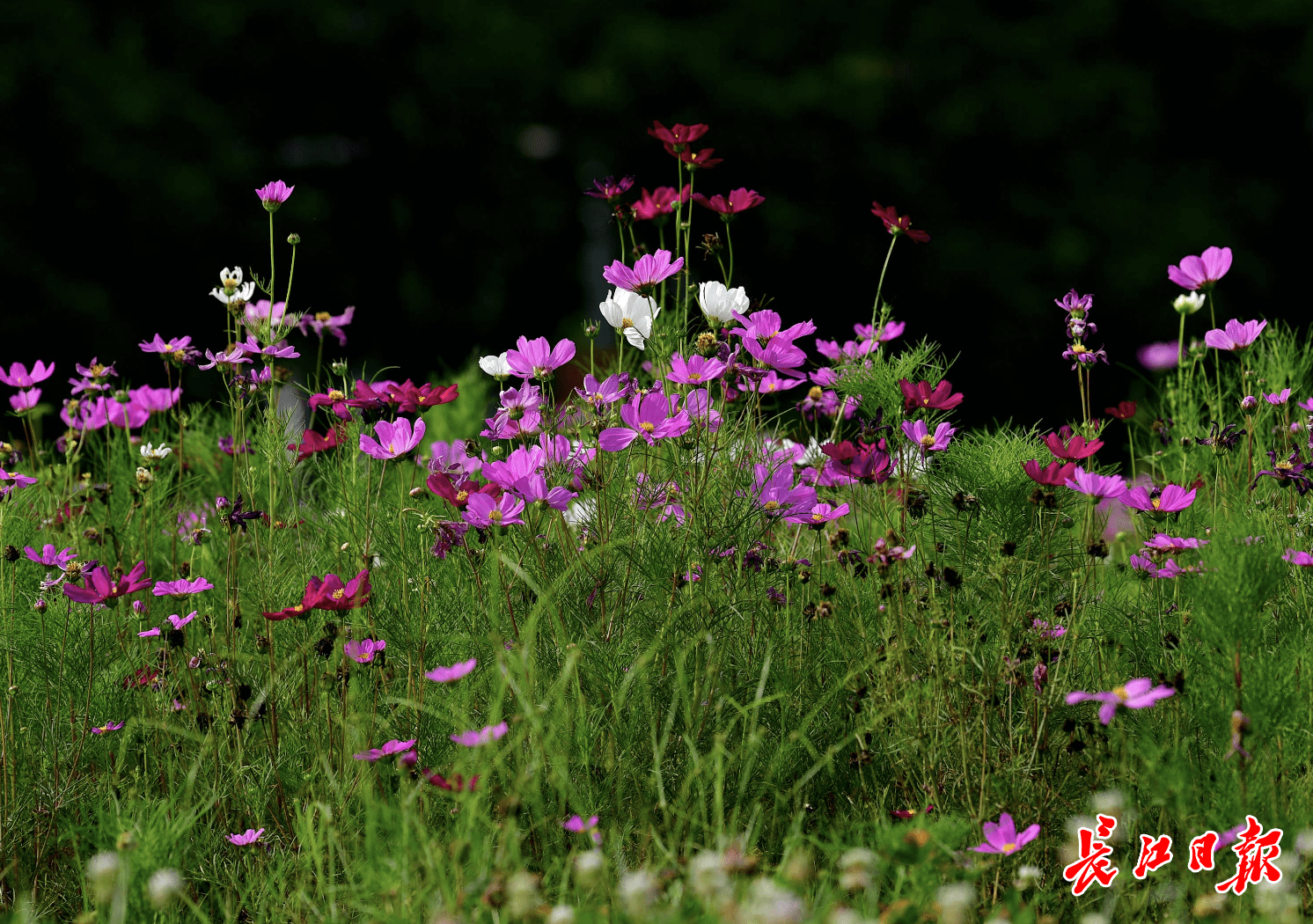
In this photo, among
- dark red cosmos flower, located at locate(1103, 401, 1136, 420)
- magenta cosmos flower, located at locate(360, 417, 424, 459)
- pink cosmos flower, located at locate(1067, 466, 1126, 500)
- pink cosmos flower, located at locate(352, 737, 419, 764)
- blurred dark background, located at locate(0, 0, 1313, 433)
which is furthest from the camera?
blurred dark background, located at locate(0, 0, 1313, 433)

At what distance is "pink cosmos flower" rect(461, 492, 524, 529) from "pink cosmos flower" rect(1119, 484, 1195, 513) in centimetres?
92

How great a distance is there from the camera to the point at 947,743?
69.1 inches

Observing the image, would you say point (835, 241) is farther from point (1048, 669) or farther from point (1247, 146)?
point (1048, 669)

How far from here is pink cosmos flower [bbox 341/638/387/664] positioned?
1858 mm

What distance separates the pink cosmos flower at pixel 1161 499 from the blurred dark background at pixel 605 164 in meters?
6.19

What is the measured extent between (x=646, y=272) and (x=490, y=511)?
45cm

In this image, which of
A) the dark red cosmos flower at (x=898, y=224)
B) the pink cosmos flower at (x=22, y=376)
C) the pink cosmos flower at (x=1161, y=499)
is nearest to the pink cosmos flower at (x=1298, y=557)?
the pink cosmos flower at (x=1161, y=499)

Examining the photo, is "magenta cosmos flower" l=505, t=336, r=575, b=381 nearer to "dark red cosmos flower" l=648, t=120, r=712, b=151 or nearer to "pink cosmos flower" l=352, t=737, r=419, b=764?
"dark red cosmos flower" l=648, t=120, r=712, b=151

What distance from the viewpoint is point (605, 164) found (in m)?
8.59

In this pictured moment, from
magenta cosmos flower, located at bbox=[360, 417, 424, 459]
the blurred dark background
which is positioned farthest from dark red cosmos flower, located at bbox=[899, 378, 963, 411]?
the blurred dark background

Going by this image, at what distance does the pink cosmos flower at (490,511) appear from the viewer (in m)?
1.74

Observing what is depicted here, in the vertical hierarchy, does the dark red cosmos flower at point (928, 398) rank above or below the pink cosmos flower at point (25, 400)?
below

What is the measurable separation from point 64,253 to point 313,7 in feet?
7.67

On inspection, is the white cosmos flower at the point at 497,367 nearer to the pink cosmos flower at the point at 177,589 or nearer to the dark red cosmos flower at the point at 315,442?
the dark red cosmos flower at the point at 315,442
